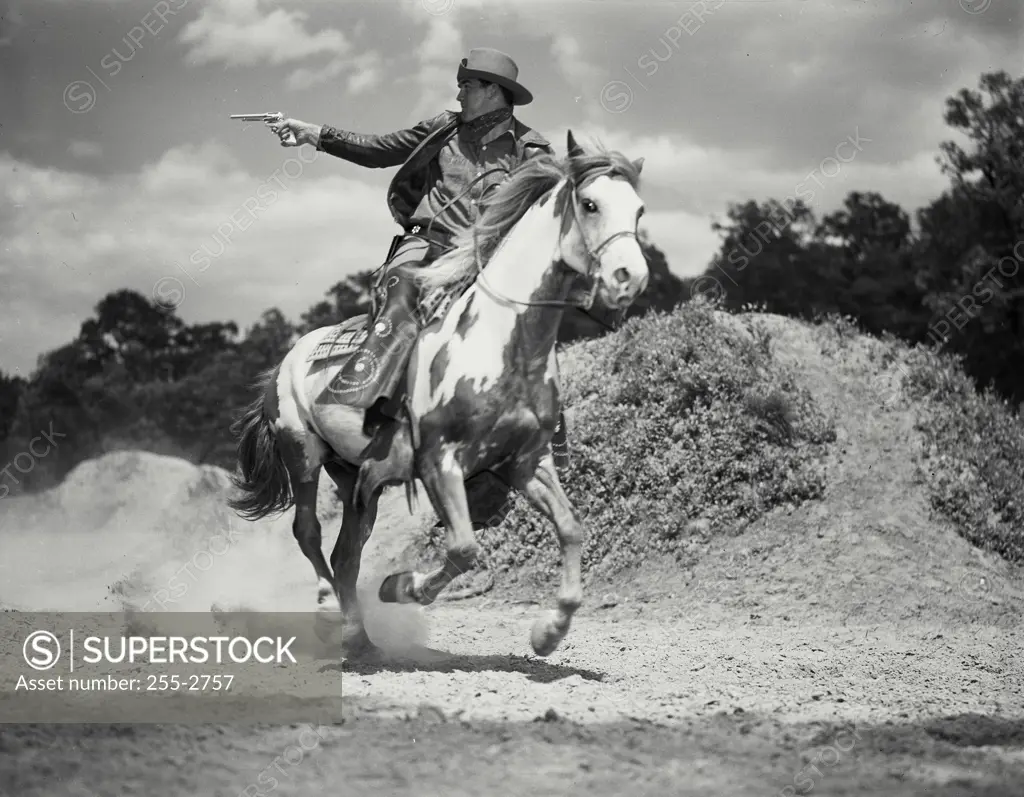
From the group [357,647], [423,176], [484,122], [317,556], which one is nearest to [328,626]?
[357,647]

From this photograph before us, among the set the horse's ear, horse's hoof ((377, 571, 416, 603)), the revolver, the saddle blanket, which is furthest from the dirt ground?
the revolver

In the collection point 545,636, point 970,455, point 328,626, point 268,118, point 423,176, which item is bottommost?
point 545,636

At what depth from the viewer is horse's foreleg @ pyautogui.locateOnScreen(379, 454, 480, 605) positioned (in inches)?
260

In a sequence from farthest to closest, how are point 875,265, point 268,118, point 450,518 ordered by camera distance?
point 875,265
point 268,118
point 450,518

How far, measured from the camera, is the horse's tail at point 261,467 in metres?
8.45

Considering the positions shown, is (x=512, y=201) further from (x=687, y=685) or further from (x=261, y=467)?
(x=687, y=685)

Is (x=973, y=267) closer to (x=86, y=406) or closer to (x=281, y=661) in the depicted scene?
(x=86, y=406)

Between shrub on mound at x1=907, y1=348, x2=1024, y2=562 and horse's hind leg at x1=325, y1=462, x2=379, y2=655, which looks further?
shrub on mound at x1=907, y1=348, x2=1024, y2=562

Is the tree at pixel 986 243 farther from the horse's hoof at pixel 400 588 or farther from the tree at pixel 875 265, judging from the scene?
the horse's hoof at pixel 400 588

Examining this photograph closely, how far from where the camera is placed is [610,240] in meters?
6.18

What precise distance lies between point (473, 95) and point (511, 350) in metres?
1.80

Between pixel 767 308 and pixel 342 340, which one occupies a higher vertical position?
pixel 767 308

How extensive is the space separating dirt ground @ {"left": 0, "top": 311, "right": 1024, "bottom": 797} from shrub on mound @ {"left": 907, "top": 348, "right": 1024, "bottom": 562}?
0.26 metres

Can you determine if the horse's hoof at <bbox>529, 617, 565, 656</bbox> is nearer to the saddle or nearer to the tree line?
the saddle
